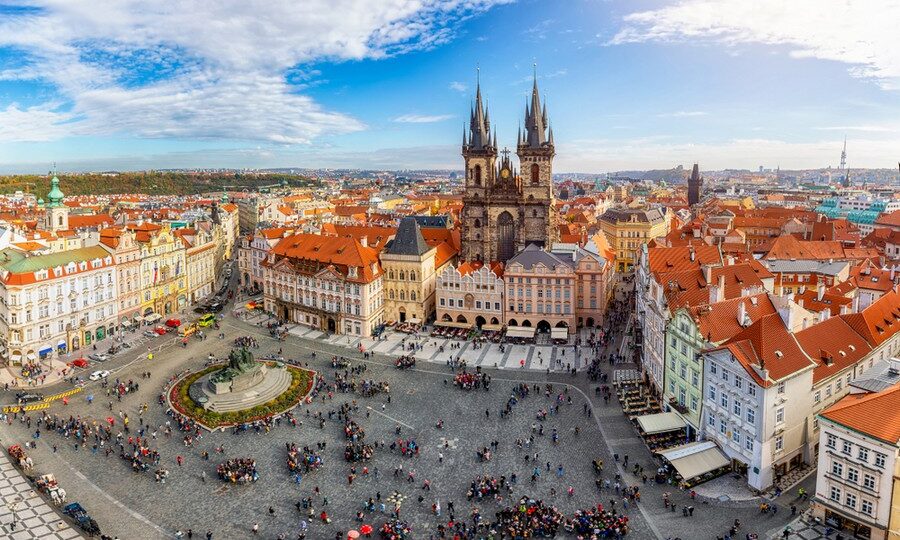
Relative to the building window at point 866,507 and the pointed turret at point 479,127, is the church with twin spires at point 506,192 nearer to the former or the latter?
the pointed turret at point 479,127

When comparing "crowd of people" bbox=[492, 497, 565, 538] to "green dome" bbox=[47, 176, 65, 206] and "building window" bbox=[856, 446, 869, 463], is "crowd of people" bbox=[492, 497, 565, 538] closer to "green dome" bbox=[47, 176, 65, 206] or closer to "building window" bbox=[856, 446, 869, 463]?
"building window" bbox=[856, 446, 869, 463]

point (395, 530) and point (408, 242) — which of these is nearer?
point (395, 530)

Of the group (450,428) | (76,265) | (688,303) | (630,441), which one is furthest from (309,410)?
(76,265)

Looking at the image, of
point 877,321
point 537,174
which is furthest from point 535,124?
point 877,321

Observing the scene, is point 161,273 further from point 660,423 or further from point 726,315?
point 726,315

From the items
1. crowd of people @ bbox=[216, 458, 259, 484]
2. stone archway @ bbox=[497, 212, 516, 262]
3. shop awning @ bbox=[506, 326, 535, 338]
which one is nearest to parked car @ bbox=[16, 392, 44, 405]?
crowd of people @ bbox=[216, 458, 259, 484]

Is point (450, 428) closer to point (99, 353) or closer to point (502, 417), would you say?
point (502, 417)
